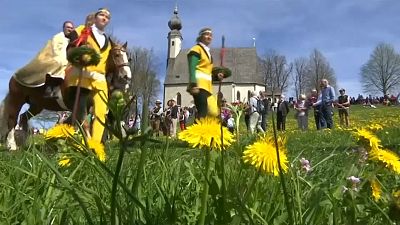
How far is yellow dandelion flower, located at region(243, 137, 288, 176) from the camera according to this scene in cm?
102

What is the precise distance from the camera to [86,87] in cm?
571

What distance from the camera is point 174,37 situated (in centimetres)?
11369

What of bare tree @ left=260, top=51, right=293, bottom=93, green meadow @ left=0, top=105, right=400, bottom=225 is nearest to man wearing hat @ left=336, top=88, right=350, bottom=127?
green meadow @ left=0, top=105, right=400, bottom=225

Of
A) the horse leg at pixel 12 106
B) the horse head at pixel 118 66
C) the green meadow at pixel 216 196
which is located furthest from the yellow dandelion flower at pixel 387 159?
the horse leg at pixel 12 106

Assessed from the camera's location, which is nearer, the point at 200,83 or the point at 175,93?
the point at 200,83

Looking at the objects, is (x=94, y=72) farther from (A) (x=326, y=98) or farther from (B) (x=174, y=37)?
(B) (x=174, y=37)

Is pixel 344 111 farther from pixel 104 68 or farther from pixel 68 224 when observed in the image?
pixel 68 224

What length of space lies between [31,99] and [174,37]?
10792 centimetres

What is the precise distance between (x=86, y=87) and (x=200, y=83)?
7.27 ft

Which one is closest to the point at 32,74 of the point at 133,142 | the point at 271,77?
the point at 133,142

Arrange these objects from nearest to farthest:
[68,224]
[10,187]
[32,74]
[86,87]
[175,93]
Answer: [68,224] → [10,187] → [86,87] → [32,74] → [175,93]

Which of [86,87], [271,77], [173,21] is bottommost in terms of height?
[86,87]

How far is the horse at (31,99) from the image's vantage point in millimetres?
6145

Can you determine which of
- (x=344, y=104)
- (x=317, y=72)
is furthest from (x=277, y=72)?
(x=344, y=104)
